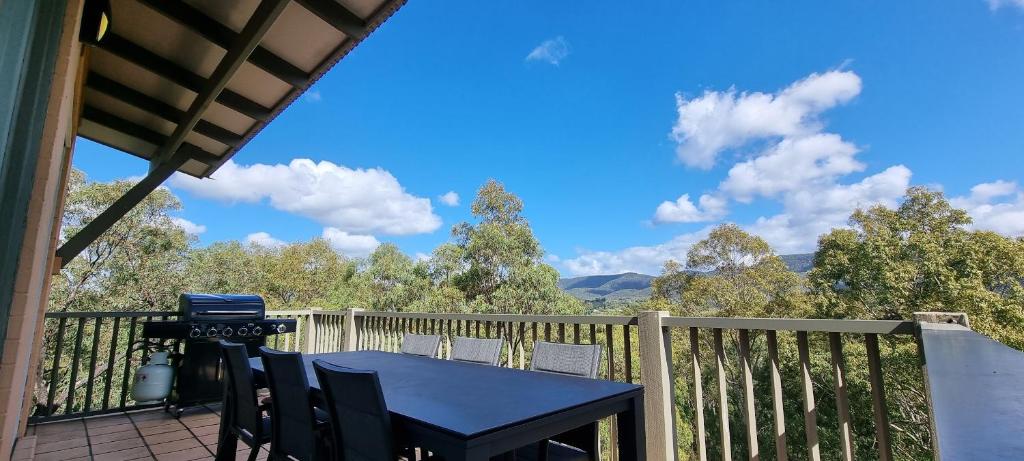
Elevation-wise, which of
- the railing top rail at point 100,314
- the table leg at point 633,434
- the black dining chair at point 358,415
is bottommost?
the table leg at point 633,434

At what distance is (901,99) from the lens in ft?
76.7

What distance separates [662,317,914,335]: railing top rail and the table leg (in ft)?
1.97

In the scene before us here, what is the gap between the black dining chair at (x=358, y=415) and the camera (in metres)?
1.42

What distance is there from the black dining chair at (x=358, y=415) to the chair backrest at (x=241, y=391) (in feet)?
2.79

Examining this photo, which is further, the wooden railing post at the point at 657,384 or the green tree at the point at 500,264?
the green tree at the point at 500,264

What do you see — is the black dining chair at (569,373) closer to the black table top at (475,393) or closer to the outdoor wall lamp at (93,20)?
the black table top at (475,393)

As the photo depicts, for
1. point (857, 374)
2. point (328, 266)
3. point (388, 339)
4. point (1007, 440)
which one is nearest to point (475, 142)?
point (328, 266)

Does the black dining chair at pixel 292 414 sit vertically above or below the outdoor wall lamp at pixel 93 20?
below

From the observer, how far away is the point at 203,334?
411 cm

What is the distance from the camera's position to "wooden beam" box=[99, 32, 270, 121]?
3.04 m

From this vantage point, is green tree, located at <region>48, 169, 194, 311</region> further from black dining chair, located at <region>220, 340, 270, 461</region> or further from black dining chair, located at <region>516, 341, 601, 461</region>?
black dining chair, located at <region>516, 341, 601, 461</region>

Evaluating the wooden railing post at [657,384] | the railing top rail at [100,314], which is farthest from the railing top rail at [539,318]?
the railing top rail at [100,314]

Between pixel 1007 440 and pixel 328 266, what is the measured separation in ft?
72.5

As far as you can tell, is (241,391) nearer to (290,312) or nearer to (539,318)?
(539,318)
